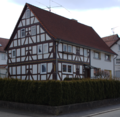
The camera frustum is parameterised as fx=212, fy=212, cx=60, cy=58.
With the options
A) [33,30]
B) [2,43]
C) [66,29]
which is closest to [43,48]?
[33,30]

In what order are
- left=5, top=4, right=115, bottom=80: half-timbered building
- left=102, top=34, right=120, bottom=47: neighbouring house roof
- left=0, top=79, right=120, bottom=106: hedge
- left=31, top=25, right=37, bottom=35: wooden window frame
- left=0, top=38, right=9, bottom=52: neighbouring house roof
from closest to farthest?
left=0, top=79, right=120, bottom=106: hedge
left=5, top=4, right=115, bottom=80: half-timbered building
left=31, top=25, right=37, bottom=35: wooden window frame
left=102, top=34, right=120, bottom=47: neighbouring house roof
left=0, top=38, right=9, bottom=52: neighbouring house roof

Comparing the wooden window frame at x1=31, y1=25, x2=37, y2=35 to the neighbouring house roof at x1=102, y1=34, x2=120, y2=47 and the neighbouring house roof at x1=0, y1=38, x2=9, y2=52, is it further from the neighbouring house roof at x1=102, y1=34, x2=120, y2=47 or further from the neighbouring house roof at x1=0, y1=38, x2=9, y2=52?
the neighbouring house roof at x1=102, y1=34, x2=120, y2=47

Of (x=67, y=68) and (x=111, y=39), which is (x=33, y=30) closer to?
(x=67, y=68)

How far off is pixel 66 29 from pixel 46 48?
498cm

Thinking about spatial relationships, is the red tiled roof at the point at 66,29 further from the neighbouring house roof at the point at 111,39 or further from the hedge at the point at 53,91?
the neighbouring house roof at the point at 111,39

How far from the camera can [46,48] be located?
79.2 feet

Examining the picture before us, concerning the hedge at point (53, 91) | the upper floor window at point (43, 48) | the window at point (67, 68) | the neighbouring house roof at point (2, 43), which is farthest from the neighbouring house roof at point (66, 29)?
the neighbouring house roof at point (2, 43)

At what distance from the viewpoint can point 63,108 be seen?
37.9 ft

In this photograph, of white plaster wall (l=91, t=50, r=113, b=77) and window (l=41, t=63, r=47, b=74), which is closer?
window (l=41, t=63, r=47, b=74)

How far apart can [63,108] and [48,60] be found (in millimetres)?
12292

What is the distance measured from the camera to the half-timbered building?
23469 millimetres

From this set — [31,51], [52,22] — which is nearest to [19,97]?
[31,51]

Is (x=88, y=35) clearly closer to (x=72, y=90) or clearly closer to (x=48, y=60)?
(x=48, y=60)

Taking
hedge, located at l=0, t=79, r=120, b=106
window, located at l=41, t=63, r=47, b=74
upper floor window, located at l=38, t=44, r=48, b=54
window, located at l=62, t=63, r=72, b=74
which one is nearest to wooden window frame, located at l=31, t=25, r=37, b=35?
upper floor window, located at l=38, t=44, r=48, b=54
